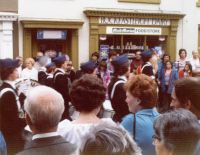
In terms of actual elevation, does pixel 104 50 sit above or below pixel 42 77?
above

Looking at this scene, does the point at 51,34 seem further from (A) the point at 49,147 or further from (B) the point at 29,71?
(A) the point at 49,147

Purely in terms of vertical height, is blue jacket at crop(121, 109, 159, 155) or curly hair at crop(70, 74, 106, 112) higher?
curly hair at crop(70, 74, 106, 112)

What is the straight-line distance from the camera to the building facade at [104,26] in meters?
8.57

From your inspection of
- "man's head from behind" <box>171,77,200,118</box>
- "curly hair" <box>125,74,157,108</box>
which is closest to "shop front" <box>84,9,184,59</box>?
"curly hair" <box>125,74,157,108</box>

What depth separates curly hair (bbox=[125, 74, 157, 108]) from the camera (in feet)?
6.28

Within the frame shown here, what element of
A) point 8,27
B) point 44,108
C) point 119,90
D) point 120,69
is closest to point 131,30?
point 8,27

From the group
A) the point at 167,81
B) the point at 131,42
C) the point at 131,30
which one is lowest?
the point at 167,81

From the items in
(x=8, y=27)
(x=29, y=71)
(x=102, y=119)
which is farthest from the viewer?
(x=8, y=27)

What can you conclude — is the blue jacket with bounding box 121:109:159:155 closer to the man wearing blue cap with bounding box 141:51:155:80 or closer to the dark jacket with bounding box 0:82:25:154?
the dark jacket with bounding box 0:82:25:154

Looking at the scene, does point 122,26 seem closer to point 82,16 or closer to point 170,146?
point 82,16

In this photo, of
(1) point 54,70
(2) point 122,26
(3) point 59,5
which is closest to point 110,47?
(2) point 122,26

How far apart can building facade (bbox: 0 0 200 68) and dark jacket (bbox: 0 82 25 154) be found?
5.87 meters

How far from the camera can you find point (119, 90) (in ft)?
9.31

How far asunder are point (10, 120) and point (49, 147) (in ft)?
4.13
